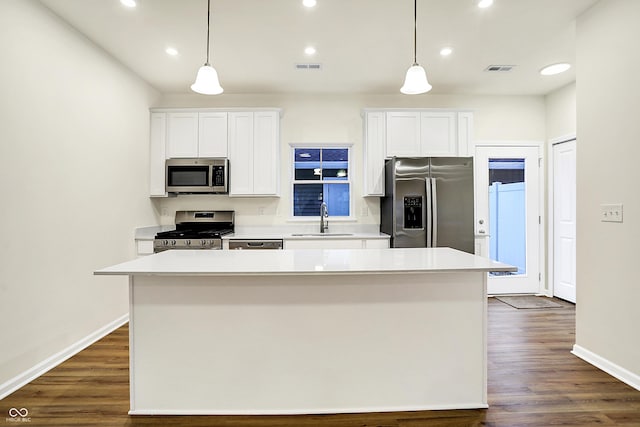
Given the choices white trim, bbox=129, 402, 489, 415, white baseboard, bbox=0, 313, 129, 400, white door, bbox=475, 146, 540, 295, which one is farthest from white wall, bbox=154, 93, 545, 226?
white trim, bbox=129, 402, 489, 415

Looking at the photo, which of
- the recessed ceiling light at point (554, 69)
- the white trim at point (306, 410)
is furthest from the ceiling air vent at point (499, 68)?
the white trim at point (306, 410)

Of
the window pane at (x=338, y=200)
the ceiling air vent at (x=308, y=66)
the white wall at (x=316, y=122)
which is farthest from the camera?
the window pane at (x=338, y=200)

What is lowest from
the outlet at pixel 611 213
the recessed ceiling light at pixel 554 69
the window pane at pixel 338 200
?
the outlet at pixel 611 213

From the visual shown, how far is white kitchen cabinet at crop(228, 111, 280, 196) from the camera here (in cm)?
426

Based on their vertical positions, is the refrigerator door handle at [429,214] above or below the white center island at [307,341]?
above

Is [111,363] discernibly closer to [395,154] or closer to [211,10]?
[211,10]

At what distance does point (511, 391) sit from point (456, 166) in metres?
2.38

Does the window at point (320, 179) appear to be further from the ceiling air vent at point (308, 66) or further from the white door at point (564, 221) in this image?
the white door at point (564, 221)

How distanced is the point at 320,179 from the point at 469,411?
3233 mm

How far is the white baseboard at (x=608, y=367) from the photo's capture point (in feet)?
7.63

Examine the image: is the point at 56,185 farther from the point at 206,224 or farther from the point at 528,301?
the point at 528,301

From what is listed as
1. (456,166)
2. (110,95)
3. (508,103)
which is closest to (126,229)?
(110,95)

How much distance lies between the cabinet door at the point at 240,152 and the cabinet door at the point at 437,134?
209 cm

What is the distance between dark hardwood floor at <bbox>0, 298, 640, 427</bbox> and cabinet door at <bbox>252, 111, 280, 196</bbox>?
2.21 metres
